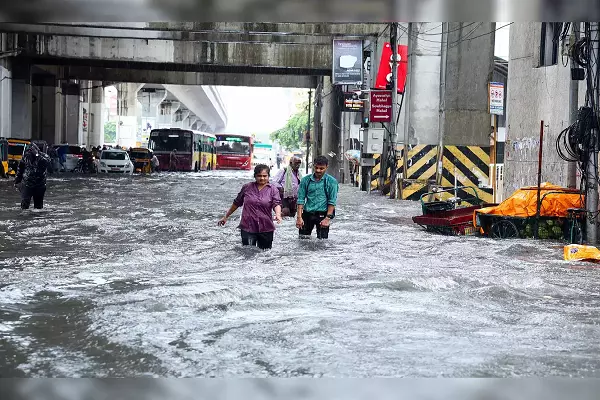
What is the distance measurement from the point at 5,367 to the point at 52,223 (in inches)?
515

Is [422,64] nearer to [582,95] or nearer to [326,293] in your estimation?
[582,95]

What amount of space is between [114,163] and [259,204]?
41.2m

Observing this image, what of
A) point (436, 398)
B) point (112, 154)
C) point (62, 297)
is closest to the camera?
point (436, 398)

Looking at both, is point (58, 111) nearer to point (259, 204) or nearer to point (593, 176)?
point (593, 176)

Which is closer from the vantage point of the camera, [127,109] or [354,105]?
[354,105]

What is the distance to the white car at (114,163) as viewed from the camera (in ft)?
176

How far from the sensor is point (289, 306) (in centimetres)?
1019

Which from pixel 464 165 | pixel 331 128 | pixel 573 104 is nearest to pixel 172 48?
pixel 331 128

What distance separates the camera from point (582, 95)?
19.3 meters

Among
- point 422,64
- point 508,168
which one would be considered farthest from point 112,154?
point 508,168

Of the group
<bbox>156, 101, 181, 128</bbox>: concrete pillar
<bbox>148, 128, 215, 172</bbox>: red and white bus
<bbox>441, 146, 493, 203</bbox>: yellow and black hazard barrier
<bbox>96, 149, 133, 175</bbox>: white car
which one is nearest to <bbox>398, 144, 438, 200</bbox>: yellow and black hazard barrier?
<bbox>441, 146, 493, 203</bbox>: yellow and black hazard barrier

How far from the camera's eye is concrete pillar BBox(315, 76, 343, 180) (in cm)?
5291

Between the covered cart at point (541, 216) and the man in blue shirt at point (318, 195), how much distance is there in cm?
396

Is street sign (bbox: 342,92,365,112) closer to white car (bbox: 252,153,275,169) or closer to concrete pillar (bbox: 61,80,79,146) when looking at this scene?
concrete pillar (bbox: 61,80,79,146)
